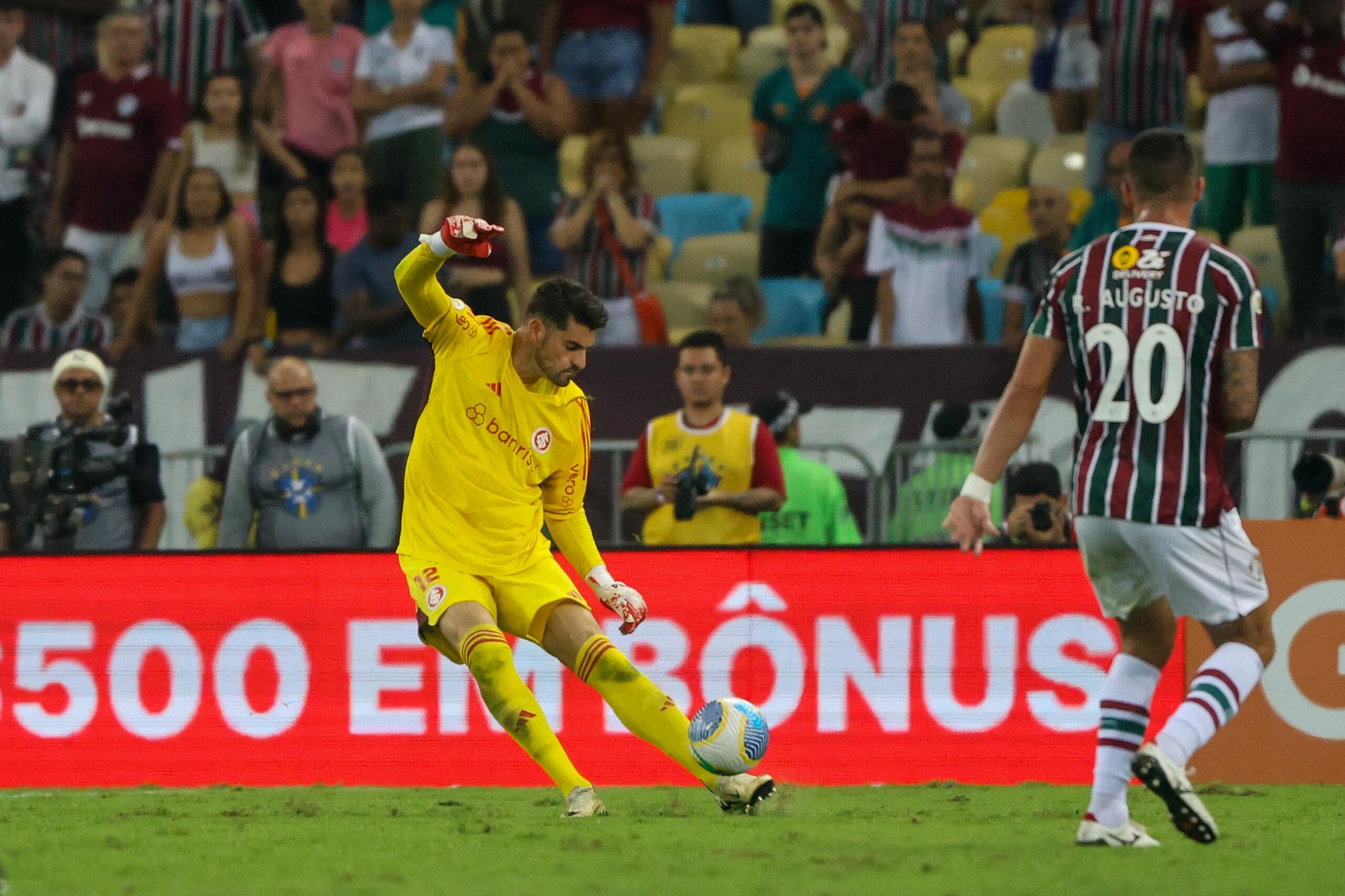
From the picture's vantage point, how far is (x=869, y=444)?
11.9 meters

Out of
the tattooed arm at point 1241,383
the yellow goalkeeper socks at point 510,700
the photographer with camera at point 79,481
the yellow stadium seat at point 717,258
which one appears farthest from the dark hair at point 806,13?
the tattooed arm at point 1241,383

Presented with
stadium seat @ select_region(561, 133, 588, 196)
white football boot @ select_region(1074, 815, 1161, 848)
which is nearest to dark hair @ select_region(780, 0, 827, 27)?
stadium seat @ select_region(561, 133, 588, 196)

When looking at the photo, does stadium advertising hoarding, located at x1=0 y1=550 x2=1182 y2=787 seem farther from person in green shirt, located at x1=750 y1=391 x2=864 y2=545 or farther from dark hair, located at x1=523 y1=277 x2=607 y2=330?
dark hair, located at x1=523 y1=277 x2=607 y2=330

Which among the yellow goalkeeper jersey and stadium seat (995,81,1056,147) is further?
stadium seat (995,81,1056,147)

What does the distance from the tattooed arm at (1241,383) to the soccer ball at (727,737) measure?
7.19 ft

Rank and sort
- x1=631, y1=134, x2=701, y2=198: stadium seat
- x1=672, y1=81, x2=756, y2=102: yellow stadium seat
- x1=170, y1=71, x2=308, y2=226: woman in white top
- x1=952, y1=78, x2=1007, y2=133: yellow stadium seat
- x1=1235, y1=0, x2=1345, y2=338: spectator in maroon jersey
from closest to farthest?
1. x1=1235, y1=0, x2=1345, y2=338: spectator in maroon jersey
2. x1=170, y1=71, x2=308, y2=226: woman in white top
3. x1=631, y1=134, x2=701, y2=198: stadium seat
4. x1=952, y1=78, x2=1007, y2=133: yellow stadium seat
5. x1=672, y1=81, x2=756, y2=102: yellow stadium seat

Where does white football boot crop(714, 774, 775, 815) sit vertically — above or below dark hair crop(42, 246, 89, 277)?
below

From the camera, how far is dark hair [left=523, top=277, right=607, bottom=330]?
24.3 ft

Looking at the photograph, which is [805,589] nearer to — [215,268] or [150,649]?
[150,649]

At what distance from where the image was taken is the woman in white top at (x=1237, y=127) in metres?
12.9

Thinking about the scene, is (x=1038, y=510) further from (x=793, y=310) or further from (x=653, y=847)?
(x=653, y=847)

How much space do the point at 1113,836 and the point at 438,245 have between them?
314 centimetres

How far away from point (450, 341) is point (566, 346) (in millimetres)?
516

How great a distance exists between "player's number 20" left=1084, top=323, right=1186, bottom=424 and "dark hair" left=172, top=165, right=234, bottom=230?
823 cm
